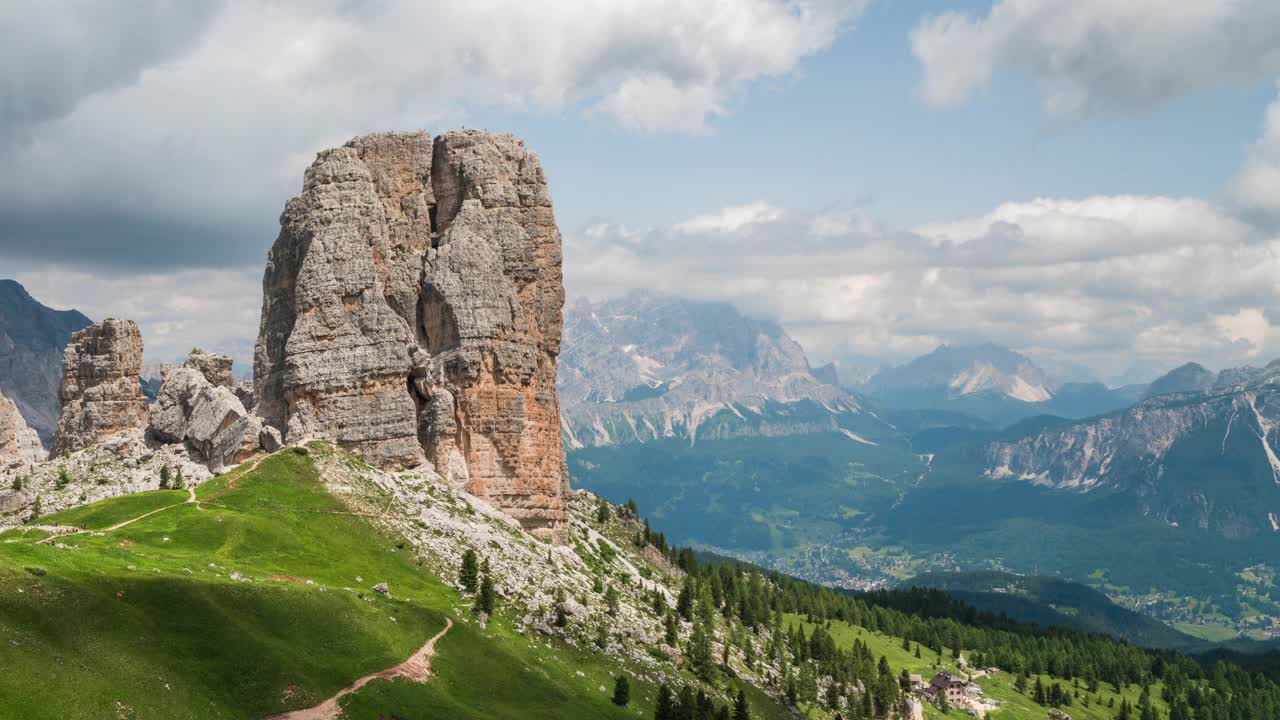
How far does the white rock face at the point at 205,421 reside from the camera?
13138cm

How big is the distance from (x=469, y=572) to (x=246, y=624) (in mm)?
35831

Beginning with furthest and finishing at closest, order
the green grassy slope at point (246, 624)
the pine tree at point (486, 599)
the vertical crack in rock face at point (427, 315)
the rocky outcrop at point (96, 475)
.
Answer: the vertical crack in rock face at point (427, 315) < the rocky outcrop at point (96, 475) < the pine tree at point (486, 599) < the green grassy slope at point (246, 624)

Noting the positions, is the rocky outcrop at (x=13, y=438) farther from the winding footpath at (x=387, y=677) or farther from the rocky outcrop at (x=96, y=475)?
the winding footpath at (x=387, y=677)

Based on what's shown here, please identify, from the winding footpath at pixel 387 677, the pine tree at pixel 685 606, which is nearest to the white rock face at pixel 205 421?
the winding footpath at pixel 387 677

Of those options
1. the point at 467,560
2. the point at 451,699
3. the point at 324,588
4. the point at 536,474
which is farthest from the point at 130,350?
the point at 451,699

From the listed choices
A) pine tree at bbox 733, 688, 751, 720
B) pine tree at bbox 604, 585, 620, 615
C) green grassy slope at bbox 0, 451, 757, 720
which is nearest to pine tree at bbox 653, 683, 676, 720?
green grassy slope at bbox 0, 451, 757, 720

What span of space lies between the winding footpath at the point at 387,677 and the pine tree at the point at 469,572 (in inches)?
559

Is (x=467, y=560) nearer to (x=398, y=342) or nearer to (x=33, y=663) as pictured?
(x=398, y=342)

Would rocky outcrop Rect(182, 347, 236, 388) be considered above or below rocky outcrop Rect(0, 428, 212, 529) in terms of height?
above

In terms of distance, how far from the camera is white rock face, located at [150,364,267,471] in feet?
431

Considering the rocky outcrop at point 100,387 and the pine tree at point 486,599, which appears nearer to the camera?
the pine tree at point 486,599

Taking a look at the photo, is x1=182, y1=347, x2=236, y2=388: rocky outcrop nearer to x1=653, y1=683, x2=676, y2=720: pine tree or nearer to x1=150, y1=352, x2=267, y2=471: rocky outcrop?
x1=150, y1=352, x2=267, y2=471: rocky outcrop

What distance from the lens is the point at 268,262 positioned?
147250 mm

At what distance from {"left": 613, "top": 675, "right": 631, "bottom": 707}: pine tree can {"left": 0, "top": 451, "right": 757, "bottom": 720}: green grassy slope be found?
1742mm
